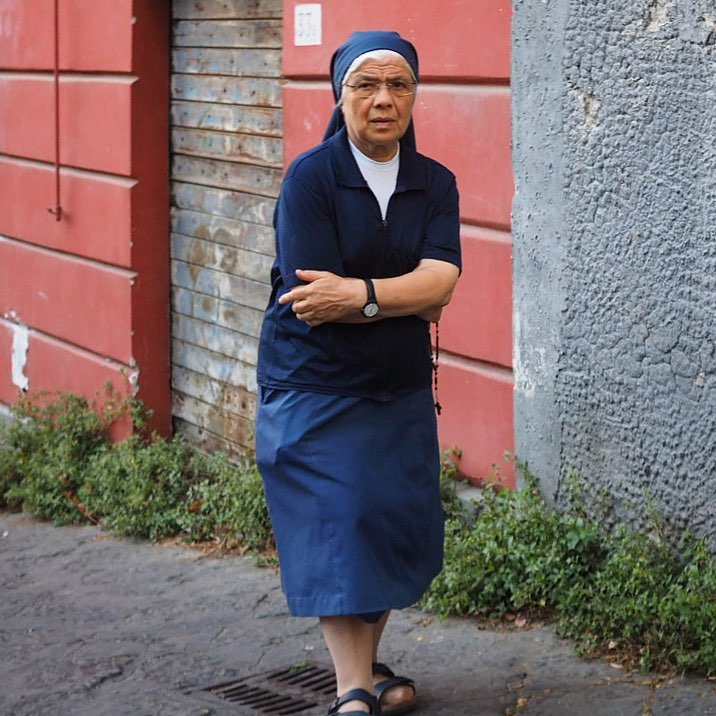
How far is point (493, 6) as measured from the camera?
499 cm

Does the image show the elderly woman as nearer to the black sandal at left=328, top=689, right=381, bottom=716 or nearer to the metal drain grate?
the black sandal at left=328, top=689, right=381, bottom=716

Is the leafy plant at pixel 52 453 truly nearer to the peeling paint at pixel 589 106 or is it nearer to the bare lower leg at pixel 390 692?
the bare lower leg at pixel 390 692

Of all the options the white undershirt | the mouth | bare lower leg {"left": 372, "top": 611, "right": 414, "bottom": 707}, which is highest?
the mouth

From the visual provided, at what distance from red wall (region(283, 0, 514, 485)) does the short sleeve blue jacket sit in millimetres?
1315

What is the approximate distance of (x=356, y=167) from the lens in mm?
3648

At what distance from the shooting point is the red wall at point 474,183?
5.05 meters

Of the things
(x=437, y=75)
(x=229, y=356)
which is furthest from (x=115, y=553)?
(x=437, y=75)

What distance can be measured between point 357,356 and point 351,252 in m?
0.27

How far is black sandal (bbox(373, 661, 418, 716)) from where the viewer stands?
402cm

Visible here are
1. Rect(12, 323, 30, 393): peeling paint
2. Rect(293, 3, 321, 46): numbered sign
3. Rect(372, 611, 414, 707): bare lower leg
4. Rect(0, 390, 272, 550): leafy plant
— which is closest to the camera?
Rect(372, 611, 414, 707): bare lower leg

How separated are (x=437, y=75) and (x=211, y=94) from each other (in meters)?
1.77

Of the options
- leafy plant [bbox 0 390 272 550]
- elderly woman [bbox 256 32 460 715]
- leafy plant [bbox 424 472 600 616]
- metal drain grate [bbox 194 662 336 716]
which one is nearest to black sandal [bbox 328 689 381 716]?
elderly woman [bbox 256 32 460 715]

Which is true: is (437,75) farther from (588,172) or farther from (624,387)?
(624,387)

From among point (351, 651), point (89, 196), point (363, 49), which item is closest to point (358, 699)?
point (351, 651)
